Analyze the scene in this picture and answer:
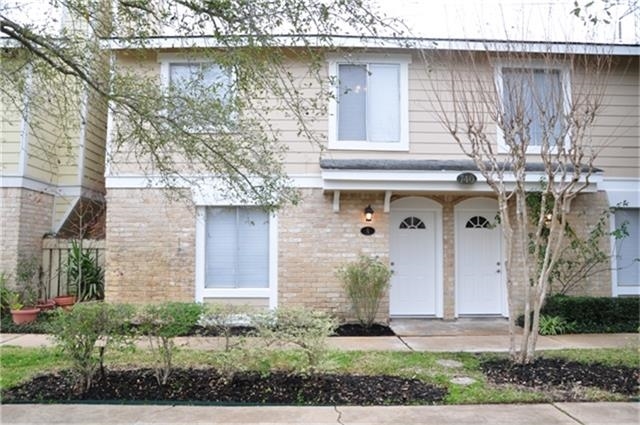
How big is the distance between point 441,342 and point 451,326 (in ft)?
5.01

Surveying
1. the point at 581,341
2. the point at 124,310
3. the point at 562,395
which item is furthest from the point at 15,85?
the point at 581,341

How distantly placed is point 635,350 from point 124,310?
6797mm

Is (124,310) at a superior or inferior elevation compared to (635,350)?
superior

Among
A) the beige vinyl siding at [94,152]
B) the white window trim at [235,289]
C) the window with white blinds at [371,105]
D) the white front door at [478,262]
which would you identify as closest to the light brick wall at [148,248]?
the white window trim at [235,289]

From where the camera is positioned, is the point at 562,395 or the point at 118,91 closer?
the point at 562,395

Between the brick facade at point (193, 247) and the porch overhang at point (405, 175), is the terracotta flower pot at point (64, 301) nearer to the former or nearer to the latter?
the brick facade at point (193, 247)

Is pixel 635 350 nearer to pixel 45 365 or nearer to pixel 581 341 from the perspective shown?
pixel 581 341

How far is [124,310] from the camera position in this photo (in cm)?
527

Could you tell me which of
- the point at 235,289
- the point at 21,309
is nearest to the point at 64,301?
the point at 21,309

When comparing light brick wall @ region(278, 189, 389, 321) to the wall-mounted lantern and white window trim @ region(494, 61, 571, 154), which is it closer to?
the wall-mounted lantern

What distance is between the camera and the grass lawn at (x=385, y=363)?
5.00 metres

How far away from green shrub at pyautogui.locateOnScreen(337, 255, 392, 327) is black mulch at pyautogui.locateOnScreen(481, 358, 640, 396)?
2.79m

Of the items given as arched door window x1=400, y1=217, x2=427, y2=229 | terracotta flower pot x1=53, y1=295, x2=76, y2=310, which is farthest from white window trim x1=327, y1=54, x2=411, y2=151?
terracotta flower pot x1=53, y1=295, x2=76, y2=310

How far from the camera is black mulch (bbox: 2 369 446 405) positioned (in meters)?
4.87
